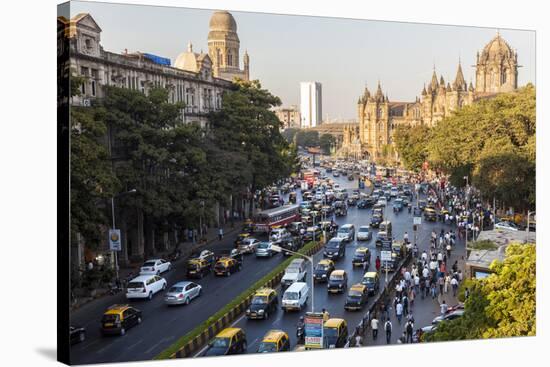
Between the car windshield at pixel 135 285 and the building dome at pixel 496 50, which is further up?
the building dome at pixel 496 50

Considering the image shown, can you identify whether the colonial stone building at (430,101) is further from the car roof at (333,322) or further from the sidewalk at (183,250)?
the car roof at (333,322)

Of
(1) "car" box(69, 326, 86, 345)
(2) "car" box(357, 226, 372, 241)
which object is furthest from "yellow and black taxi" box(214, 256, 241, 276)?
(1) "car" box(69, 326, 86, 345)

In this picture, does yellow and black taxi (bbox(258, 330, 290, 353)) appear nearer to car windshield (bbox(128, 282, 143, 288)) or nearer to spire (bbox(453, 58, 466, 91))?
car windshield (bbox(128, 282, 143, 288))

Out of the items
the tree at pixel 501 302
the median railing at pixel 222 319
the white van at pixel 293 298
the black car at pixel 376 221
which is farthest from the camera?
the black car at pixel 376 221

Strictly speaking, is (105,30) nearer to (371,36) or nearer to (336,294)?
(371,36)

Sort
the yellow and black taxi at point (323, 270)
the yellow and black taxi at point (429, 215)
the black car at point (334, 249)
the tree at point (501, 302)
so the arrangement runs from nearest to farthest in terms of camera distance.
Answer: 1. the tree at point (501, 302)
2. the yellow and black taxi at point (323, 270)
3. the black car at point (334, 249)
4. the yellow and black taxi at point (429, 215)

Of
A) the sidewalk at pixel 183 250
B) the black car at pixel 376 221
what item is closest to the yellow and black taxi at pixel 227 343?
the sidewalk at pixel 183 250

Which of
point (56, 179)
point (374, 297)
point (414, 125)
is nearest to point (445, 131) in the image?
point (414, 125)
